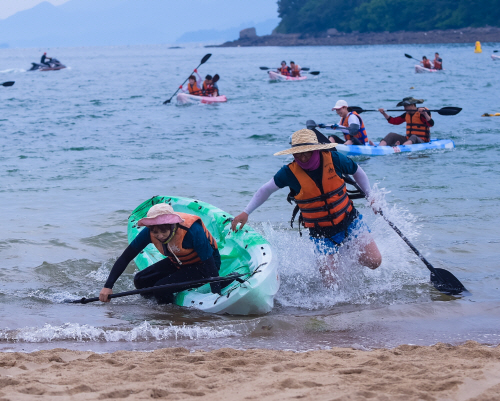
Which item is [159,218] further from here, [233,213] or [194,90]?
[194,90]

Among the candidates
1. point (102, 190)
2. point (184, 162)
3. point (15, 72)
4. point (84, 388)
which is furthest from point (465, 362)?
point (15, 72)

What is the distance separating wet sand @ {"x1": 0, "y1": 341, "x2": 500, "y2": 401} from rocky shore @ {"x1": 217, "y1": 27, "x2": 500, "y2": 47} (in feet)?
248

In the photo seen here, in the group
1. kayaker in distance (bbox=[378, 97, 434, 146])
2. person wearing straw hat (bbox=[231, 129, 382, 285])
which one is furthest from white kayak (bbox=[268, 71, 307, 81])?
person wearing straw hat (bbox=[231, 129, 382, 285])

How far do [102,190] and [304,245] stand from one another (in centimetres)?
540

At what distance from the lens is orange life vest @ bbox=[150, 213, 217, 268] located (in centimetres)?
483

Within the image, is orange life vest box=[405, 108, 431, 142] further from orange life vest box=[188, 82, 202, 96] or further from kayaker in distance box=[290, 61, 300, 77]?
kayaker in distance box=[290, 61, 300, 77]

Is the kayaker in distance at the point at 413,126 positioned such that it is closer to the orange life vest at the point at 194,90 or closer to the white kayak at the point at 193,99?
the white kayak at the point at 193,99

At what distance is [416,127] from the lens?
12117 mm

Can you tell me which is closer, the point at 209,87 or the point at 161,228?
the point at 161,228

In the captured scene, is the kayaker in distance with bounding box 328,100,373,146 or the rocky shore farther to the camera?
the rocky shore

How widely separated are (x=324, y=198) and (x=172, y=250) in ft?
4.36

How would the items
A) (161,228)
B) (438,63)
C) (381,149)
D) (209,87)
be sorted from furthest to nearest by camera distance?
(438,63) → (209,87) → (381,149) → (161,228)

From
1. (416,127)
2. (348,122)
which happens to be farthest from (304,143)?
(416,127)

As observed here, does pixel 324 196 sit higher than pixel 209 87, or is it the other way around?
pixel 209 87
